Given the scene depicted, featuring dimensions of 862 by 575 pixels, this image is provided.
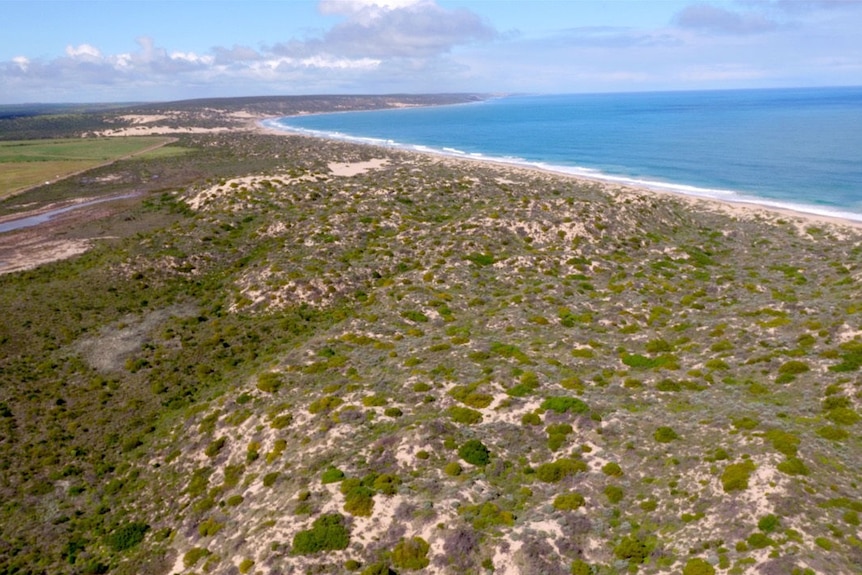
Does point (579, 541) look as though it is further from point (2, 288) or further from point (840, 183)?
point (840, 183)

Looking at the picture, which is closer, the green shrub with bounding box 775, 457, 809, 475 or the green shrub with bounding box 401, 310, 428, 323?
the green shrub with bounding box 775, 457, 809, 475

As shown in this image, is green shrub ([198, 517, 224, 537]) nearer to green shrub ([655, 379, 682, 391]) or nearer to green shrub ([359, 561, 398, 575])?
green shrub ([359, 561, 398, 575])

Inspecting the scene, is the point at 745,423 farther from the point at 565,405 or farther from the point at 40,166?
the point at 40,166

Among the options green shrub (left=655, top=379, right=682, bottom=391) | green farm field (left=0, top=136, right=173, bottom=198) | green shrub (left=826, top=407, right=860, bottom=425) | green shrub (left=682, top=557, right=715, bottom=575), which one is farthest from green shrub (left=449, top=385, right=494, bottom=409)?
green farm field (left=0, top=136, right=173, bottom=198)

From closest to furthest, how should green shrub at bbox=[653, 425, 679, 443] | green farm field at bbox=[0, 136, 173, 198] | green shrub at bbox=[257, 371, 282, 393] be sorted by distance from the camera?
green shrub at bbox=[653, 425, 679, 443], green shrub at bbox=[257, 371, 282, 393], green farm field at bbox=[0, 136, 173, 198]

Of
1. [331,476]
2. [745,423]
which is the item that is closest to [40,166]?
[331,476]

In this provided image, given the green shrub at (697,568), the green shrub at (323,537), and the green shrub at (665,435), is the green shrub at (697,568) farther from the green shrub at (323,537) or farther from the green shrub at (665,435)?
the green shrub at (323,537)

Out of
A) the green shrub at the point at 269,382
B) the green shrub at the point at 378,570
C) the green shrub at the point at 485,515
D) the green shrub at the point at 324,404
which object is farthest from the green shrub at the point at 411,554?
the green shrub at the point at 269,382
